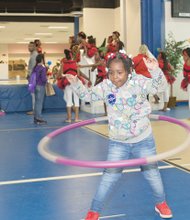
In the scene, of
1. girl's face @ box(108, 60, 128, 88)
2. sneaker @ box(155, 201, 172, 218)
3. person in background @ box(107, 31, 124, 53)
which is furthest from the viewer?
person in background @ box(107, 31, 124, 53)

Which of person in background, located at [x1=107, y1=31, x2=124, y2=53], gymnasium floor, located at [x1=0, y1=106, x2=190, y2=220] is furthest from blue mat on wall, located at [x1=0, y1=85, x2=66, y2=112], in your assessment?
gymnasium floor, located at [x1=0, y1=106, x2=190, y2=220]

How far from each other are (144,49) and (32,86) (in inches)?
98.1

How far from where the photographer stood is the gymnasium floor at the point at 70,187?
3.61 m

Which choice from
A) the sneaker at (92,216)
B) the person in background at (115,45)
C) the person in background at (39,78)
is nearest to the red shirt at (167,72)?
the person in background at (115,45)

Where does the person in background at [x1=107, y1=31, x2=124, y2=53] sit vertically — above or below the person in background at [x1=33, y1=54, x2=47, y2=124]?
above

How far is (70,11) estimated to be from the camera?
18766 millimetres

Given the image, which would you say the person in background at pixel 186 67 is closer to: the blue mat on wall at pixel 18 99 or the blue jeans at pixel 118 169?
the blue mat on wall at pixel 18 99

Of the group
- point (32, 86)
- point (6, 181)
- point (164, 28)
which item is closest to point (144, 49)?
point (32, 86)

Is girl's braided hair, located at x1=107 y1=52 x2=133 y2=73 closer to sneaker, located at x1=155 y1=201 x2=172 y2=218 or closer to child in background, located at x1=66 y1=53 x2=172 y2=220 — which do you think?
child in background, located at x1=66 y1=53 x2=172 y2=220

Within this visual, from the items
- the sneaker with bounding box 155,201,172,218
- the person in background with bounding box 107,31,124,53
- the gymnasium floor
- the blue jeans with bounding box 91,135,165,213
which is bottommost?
the gymnasium floor

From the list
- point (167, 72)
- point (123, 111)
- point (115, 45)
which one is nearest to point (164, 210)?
point (123, 111)

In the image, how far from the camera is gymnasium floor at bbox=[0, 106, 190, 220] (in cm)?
361

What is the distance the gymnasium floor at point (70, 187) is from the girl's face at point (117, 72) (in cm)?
112

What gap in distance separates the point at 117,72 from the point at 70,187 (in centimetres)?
165
